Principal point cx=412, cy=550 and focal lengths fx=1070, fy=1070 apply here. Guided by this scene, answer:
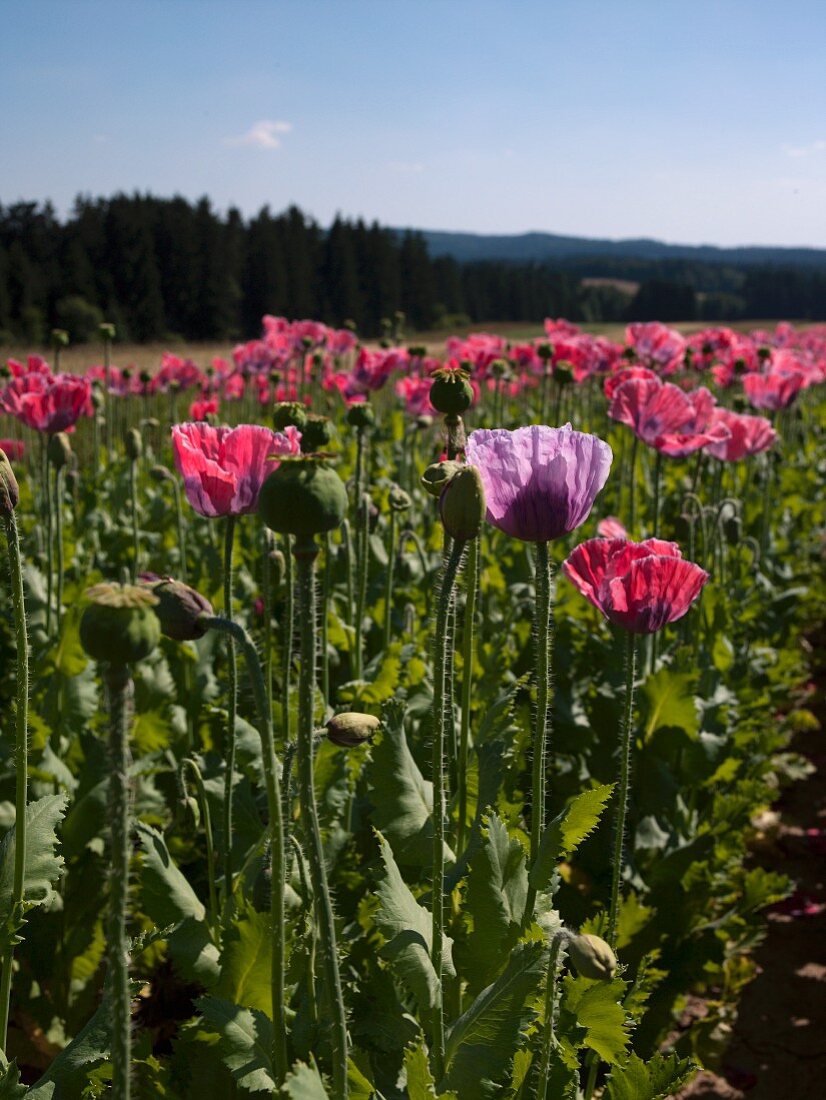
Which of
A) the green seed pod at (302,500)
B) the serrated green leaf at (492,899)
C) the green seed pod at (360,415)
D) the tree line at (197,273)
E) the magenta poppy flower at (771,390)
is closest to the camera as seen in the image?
the green seed pod at (302,500)

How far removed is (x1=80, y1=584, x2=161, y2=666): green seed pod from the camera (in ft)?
3.05

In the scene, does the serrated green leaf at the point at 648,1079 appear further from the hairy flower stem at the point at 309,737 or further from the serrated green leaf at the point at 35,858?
the serrated green leaf at the point at 35,858

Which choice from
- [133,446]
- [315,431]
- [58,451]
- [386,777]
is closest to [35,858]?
[386,777]

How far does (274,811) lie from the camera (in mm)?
1238

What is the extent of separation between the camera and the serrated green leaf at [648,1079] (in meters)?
1.79

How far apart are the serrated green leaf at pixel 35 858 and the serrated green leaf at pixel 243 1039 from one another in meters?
0.39

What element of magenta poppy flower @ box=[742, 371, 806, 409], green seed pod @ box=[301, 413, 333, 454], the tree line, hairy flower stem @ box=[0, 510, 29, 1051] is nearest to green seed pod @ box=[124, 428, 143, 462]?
hairy flower stem @ box=[0, 510, 29, 1051]

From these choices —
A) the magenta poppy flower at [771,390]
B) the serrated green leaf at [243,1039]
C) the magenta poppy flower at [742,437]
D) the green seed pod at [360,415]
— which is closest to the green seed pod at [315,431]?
the serrated green leaf at [243,1039]

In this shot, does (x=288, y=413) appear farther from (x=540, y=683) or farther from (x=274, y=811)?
(x=274, y=811)

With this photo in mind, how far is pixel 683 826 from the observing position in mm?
3297

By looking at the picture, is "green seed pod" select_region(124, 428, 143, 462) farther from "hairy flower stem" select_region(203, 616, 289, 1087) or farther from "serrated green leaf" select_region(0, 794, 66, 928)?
"hairy flower stem" select_region(203, 616, 289, 1087)

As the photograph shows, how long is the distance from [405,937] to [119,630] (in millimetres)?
958

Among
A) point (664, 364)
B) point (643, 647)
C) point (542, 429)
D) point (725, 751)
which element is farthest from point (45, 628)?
point (664, 364)

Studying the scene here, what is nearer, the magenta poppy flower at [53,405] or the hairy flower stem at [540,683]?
the hairy flower stem at [540,683]
